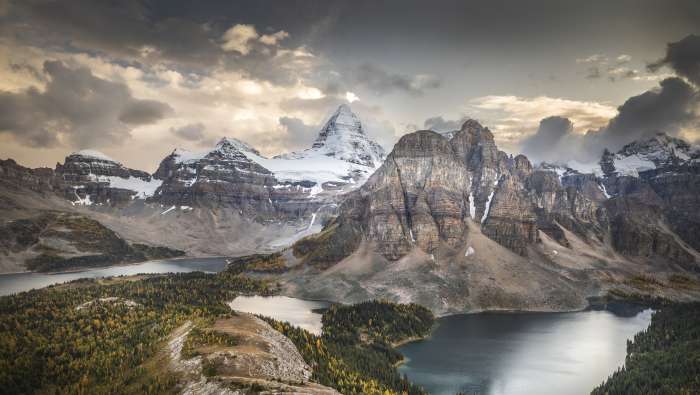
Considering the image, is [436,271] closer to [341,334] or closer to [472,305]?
[472,305]

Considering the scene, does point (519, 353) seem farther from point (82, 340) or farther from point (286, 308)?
point (82, 340)

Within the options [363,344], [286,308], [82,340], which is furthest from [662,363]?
[82,340]

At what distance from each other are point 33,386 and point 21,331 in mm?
22129

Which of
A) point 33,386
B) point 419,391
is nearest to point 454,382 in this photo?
point 419,391

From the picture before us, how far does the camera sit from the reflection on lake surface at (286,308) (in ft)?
432

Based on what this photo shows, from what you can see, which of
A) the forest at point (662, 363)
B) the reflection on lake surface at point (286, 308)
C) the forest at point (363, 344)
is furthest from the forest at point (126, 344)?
the forest at point (662, 363)

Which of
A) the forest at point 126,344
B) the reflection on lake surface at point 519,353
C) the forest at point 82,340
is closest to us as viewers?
the forest at point 82,340

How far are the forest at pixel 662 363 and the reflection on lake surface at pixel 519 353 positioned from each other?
4649 mm

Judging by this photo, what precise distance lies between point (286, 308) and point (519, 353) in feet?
250

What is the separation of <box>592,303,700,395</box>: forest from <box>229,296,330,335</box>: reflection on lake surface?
6524 cm

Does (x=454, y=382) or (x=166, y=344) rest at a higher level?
(x=166, y=344)

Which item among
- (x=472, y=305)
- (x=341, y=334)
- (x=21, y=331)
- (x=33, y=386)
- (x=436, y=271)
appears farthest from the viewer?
(x=436, y=271)

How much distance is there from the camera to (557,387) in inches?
3610

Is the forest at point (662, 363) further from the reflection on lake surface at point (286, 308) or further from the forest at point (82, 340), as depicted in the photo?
the forest at point (82, 340)
